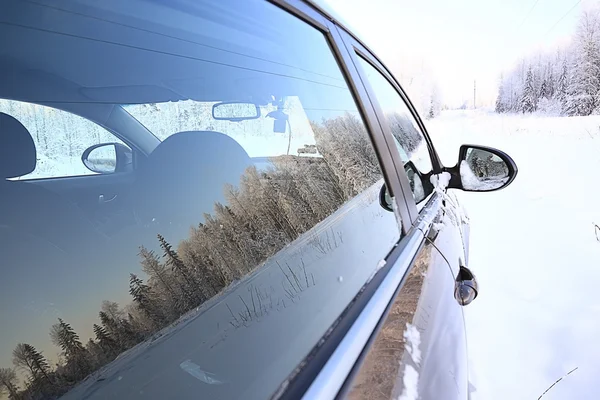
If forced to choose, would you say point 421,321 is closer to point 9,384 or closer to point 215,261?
point 215,261

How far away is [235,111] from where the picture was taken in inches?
41.7

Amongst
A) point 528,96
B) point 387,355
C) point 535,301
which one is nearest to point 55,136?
point 387,355

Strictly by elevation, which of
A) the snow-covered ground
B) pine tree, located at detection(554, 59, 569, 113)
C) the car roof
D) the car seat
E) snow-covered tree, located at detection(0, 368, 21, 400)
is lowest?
pine tree, located at detection(554, 59, 569, 113)

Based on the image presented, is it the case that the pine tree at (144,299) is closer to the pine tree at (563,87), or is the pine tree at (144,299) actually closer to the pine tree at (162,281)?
the pine tree at (162,281)

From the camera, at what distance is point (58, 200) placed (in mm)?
654

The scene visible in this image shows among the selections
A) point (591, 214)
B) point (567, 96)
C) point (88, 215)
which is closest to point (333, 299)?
point (88, 215)

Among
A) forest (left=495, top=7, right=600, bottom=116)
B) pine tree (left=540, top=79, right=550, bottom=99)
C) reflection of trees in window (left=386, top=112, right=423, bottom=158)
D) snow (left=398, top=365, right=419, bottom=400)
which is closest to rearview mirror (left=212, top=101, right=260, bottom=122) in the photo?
snow (left=398, top=365, right=419, bottom=400)

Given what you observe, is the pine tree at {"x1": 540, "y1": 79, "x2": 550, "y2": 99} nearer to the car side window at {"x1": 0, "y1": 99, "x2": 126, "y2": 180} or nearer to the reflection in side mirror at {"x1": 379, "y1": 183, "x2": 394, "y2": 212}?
the reflection in side mirror at {"x1": 379, "y1": 183, "x2": 394, "y2": 212}

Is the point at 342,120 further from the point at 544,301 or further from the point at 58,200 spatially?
the point at 544,301

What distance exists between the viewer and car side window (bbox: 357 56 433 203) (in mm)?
2033

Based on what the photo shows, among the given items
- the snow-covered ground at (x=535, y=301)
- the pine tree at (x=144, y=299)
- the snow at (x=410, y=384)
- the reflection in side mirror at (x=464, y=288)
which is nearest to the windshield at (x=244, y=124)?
the pine tree at (x=144, y=299)

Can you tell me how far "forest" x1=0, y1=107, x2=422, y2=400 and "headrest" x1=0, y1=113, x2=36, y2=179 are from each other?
248 millimetres

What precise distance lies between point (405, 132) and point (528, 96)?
65.6 m

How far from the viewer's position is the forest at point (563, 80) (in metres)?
43.6
